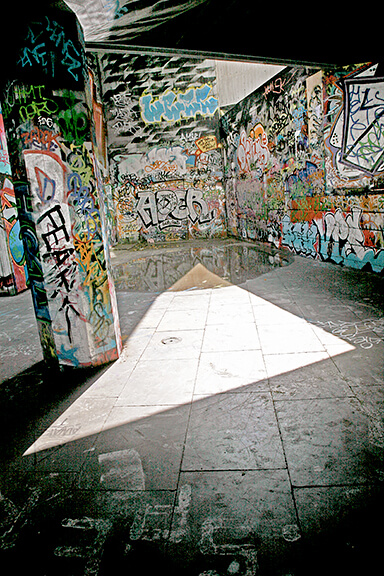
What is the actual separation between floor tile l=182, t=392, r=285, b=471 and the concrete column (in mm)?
1816

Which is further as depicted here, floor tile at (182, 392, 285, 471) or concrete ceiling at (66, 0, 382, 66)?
concrete ceiling at (66, 0, 382, 66)

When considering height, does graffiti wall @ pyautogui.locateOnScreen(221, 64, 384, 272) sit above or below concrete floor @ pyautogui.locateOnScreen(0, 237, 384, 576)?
above

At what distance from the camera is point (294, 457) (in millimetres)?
2582

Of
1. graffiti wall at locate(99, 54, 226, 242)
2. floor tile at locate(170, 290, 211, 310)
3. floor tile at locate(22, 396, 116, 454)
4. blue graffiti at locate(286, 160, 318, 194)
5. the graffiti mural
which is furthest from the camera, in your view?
graffiti wall at locate(99, 54, 226, 242)

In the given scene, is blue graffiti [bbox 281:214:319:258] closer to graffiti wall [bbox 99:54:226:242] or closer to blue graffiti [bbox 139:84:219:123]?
graffiti wall [bbox 99:54:226:242]

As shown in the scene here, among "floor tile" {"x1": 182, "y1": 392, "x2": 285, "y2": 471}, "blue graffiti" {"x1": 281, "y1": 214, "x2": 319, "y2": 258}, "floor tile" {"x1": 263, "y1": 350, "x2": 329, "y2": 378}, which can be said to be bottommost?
"floor tile" {"x1": 182, "y1": 392, "x2": 285, "y2": 471}

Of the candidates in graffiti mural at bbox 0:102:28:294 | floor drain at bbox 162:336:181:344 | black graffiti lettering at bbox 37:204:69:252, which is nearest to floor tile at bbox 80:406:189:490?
floor drain at bbox 162:336:181:344

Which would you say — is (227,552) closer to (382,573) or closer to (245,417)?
(382,573)

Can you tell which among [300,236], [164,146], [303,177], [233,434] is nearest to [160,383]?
[233,434]

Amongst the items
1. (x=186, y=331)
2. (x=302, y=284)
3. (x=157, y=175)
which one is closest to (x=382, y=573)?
(x=186, y=331)

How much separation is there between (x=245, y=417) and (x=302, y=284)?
459 cm

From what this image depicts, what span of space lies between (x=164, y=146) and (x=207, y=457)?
15.6 meters

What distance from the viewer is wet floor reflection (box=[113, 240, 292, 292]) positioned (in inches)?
337

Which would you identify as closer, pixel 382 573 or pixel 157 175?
pixel 382 573
